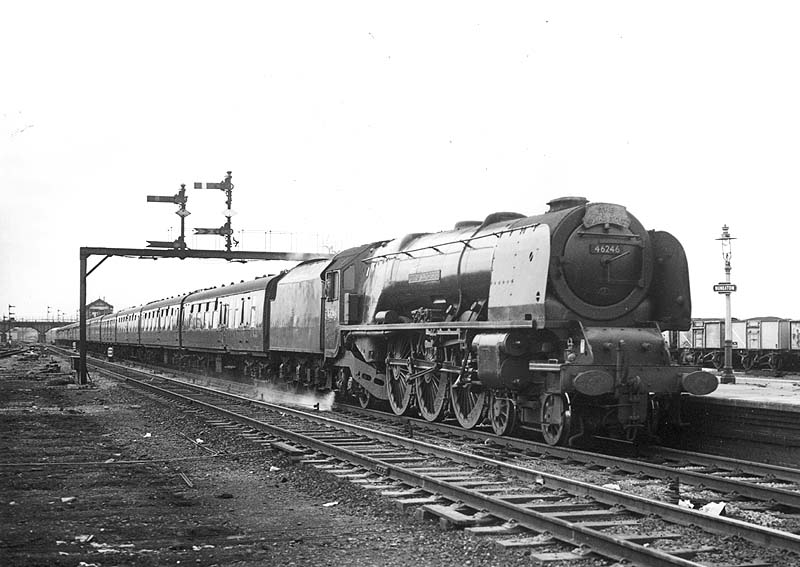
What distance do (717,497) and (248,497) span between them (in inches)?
174

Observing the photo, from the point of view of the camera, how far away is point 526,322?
36.6ft

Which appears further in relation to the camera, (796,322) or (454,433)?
(796,322)

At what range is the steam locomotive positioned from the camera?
10867 mm

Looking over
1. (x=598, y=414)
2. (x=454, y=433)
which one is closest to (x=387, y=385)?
(x=454, y=433)

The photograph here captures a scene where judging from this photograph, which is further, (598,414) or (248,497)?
(598,414)

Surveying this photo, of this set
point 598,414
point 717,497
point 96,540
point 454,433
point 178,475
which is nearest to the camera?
point 96,540

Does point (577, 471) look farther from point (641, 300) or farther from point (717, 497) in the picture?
point (641, 300)

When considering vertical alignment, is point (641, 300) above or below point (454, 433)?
above

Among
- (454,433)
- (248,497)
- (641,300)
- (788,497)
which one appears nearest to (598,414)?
(641,300)

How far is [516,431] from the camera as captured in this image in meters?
13.0

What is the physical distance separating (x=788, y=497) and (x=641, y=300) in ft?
14.9

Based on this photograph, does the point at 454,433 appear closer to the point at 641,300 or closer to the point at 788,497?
the point at 641,300

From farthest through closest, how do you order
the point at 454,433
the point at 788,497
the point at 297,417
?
the point at 297,417
the point at 454,433
the point at 788,497

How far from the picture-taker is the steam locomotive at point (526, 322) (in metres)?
10.9
